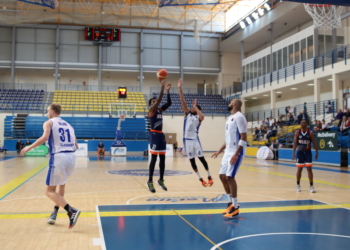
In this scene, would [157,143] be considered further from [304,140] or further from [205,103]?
[205,103]

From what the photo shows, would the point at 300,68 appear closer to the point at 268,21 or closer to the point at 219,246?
the point at 268,21

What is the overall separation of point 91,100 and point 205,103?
1165 cm

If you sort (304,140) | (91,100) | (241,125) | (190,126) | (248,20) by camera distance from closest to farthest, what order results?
(241,125) → (190,126) → (304,140) → (248,20) → (91,100)

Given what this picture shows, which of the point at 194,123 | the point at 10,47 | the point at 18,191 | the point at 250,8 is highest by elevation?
the point at 250,8

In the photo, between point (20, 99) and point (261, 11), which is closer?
point (261, 11)

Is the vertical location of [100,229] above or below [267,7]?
below

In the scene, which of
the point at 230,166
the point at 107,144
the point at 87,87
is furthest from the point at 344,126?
the point at 87,87

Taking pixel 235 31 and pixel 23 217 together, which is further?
pixel 235 31

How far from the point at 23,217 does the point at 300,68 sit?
25189 millimetres

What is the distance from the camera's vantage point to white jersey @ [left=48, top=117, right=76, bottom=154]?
482 centimetres

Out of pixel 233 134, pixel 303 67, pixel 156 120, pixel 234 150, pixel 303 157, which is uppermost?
pixel 303 67

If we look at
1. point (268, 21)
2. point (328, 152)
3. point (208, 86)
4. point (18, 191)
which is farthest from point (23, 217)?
point (208, 86)

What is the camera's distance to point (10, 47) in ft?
119

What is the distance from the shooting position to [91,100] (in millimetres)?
34031
